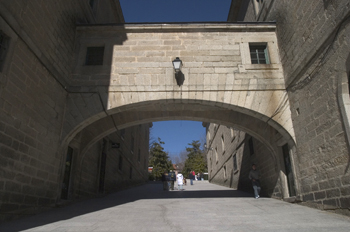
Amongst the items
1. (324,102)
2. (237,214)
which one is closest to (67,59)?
(237,214)

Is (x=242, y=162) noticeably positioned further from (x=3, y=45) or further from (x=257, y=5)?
(x=3, y=45)

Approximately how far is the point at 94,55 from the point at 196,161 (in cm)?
3381

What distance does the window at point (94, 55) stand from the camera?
8.31 metres

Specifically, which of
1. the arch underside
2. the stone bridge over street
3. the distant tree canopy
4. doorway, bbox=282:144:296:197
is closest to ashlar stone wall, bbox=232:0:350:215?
the stone bridge over street

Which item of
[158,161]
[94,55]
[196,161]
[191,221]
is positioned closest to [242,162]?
[191,221]

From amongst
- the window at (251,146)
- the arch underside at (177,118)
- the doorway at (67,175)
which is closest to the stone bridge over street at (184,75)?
the arch underside at (177,118)

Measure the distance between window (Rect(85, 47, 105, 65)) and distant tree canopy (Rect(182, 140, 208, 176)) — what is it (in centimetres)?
3252

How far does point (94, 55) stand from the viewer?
27.6 ft

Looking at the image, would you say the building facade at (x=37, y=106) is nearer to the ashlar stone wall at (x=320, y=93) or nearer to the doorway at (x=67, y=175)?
the doorway at (x=67, y=175)

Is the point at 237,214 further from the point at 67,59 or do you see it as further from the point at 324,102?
the point at 67,59

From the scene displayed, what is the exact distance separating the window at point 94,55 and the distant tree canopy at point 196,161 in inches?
1280

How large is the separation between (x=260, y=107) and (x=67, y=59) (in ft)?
19.7

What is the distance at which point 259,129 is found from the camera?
8.88 metres

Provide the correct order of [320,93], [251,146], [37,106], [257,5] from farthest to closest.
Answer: [251,146] → [257,5] → [37,106] → [320,93]
